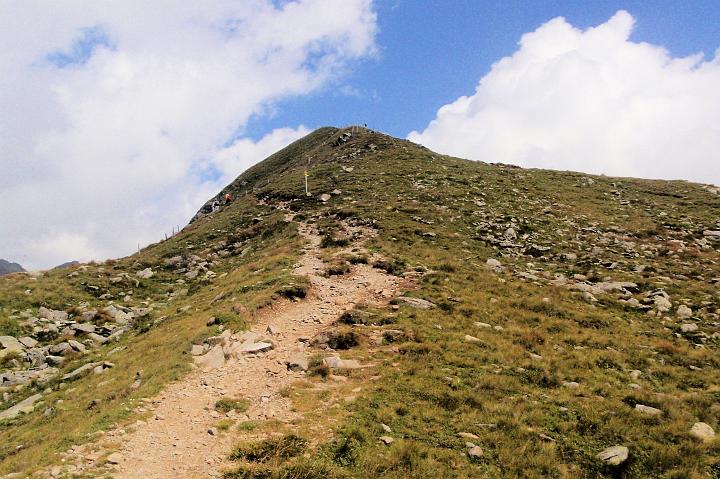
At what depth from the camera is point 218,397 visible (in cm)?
1349

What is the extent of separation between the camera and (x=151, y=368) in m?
16.1

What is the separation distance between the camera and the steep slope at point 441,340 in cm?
1038

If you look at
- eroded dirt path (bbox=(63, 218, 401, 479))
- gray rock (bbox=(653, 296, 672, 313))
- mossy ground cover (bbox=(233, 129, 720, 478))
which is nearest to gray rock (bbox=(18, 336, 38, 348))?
eroded dirt path (bbox=(63, 218, 401, 479))

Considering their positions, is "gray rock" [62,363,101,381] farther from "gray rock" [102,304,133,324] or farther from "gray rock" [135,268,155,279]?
"gray rock" [135,268,155,279]

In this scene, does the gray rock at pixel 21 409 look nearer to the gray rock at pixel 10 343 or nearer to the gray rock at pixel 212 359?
the gray rock at pixel 10 343

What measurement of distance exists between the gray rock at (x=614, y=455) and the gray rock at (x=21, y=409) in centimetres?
2063

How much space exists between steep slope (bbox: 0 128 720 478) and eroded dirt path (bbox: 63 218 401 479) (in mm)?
190

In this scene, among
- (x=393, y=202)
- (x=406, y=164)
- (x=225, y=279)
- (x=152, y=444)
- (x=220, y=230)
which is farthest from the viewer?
(x=406, y=164)

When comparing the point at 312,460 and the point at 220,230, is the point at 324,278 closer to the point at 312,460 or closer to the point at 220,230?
the point at 312,460

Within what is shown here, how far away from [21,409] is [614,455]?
21.5 m

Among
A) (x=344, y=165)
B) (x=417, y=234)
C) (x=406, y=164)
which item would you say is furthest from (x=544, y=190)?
(x=344, y=165)

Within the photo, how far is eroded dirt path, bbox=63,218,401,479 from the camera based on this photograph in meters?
10.2

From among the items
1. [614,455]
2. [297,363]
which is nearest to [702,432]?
[614,455]

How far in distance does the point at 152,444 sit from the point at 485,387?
1017 centimetres
